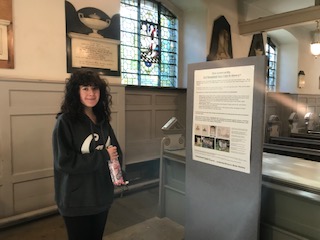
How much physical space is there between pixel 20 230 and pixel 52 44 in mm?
1970

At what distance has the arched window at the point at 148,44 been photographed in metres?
4.60

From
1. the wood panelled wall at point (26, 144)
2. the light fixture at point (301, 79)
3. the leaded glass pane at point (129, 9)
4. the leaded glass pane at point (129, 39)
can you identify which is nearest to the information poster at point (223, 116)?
the wood panelled wall at point (26, 144)

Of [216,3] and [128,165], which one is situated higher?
[216,3]

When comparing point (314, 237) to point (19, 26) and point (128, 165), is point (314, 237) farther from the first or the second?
point (19, 26)

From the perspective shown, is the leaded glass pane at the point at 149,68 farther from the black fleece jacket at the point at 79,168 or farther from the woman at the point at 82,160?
the black fleece jacket at the point at 79,168

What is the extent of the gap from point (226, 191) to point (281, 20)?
4242 mm

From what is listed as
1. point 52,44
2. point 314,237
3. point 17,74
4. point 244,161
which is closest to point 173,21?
point 52,44

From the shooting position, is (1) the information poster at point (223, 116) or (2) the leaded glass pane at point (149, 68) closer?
(1) the information poster at point (223, 116)

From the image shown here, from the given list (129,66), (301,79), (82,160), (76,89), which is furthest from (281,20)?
(82,160)

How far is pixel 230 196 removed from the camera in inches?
70.1

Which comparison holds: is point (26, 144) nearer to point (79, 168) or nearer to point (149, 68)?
point (79, 168)

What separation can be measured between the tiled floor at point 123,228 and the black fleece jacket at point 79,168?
3.93 feet

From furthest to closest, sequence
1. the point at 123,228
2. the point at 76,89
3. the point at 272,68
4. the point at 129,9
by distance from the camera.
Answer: the point at 272,68
the point at 129,9
the point at 123,228
the point at 76,89

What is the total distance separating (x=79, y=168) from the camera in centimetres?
142
